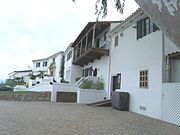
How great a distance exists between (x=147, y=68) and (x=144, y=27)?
2704mm

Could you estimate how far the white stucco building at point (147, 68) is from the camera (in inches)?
422

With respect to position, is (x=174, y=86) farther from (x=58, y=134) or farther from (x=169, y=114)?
(x=58, y=134)

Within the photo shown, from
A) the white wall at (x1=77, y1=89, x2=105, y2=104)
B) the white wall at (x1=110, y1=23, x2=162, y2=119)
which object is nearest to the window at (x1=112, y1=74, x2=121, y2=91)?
the white wall at (x1=110, y1=23, x2=162, y2=119)

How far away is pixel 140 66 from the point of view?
13.8 metres

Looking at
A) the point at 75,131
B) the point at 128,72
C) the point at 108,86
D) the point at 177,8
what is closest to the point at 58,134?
the point at 75,131

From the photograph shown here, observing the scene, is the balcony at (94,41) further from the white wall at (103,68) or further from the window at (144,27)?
the window at (144,27)

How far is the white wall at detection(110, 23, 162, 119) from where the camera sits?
11.7 meters

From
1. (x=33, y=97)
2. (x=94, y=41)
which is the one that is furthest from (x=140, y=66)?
(x=33, y=97)

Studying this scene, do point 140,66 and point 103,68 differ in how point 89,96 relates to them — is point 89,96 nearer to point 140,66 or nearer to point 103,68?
point 103,68

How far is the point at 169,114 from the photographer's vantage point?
10336 millimetres

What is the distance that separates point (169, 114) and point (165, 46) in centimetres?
343

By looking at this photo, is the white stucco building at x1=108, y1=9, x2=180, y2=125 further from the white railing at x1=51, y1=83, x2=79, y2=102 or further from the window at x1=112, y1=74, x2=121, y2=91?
the white railing at x1=51, y1=83, x2=79, y2=102

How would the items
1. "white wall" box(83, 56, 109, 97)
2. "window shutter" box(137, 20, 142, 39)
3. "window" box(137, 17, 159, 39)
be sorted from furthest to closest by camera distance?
"white wall" box(83, 56, 109, 97) < "window shutter" box(137, 20, 142, 39) < "window" box(137, 17, 159, 39)

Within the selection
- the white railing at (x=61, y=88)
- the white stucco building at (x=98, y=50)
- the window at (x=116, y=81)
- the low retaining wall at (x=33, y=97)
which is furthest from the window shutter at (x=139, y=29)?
the low retaining wall at (x=33, y=97)
